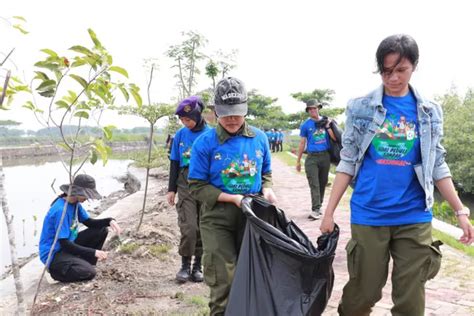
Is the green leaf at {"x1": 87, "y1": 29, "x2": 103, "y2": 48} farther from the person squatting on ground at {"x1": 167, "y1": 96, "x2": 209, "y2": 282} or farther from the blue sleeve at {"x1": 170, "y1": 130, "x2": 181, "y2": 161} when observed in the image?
the blue sleeve at {"x1": 170, "y1": 130, "x2": 181, "y2": 161}

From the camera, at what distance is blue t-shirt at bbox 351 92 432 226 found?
2.19m

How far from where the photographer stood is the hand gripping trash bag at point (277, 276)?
76.3 inches

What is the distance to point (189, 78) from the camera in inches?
410

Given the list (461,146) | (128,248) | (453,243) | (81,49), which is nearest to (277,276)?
(81,49)

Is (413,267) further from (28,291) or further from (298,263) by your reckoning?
(28,291)

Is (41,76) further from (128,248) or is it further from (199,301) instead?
(128,248)

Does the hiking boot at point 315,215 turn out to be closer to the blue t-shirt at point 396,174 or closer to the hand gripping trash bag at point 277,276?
the blue t-shirt at point 396,174

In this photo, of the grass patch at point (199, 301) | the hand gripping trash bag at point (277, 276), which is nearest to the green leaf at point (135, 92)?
the hand gripping trash bag at point (277, 276)

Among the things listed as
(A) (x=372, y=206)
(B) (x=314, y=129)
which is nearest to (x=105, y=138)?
(A) (x=372, y=206)

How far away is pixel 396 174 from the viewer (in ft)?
7.17

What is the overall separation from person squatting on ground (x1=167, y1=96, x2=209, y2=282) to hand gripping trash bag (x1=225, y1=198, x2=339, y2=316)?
1.83 m

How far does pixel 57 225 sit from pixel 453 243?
4309mm

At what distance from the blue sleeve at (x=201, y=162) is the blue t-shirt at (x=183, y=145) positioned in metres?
1.33

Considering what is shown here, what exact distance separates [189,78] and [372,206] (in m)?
8.68
